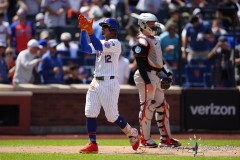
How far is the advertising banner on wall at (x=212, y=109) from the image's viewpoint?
1692 cm

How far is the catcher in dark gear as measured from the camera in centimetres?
1216

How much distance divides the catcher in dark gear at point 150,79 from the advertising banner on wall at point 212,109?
4.41 m

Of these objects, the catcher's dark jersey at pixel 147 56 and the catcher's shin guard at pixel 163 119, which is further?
the catcher's shin guard at pixel 163 119

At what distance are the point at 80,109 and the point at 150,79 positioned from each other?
4477mm

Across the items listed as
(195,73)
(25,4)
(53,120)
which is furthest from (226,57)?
(25,4)

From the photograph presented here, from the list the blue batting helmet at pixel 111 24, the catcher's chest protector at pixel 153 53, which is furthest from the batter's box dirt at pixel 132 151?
the blue batting helmet at pixel 111 24

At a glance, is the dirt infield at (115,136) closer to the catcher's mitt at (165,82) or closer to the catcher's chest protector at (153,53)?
the catcher's mitt at (165,82)

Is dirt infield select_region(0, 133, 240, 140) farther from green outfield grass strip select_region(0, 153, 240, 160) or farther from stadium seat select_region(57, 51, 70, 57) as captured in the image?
green outfield grass strip select_region(0, 153, 240, 160)

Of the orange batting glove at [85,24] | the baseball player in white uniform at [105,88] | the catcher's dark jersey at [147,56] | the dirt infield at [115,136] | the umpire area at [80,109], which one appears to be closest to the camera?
the orange batting glove at [85,24]

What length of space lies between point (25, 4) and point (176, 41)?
4589 millimetres

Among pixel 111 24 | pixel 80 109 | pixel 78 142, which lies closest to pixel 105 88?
pixel 111 24

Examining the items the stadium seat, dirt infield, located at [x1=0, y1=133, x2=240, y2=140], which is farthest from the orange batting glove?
the stadium seat

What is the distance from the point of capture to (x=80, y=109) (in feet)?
54.2

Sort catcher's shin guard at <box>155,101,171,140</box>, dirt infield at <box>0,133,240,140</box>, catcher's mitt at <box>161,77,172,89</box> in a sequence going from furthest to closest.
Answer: dirt infield at <box>0,133,240,140</box>
catcher's shin guard at <box>155,101,171,140</box>
catcher's mitt at <box>161,77,172,89</box>
